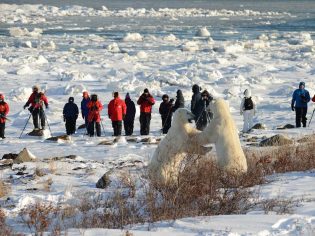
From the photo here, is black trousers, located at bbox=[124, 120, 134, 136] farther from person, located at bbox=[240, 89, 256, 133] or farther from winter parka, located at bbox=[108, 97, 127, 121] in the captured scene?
person, located at bbox=[240, 89, 256, 133]

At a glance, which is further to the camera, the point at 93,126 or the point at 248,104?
the point at 93,126

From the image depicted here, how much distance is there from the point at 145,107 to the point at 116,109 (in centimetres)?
89

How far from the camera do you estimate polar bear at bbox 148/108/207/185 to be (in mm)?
7285

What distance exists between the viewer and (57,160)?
11.8m

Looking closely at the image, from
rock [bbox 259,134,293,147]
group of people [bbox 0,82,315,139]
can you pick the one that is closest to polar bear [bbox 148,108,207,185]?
rock [bbox 259,134,293,147]

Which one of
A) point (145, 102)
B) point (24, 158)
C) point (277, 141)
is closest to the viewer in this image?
point (24, 158)

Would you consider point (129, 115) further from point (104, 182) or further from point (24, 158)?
point (104, 182)

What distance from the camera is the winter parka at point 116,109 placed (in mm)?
16016

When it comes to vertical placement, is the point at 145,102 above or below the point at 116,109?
above

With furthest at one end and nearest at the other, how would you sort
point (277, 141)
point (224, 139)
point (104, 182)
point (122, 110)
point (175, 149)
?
point (122, 110)
point (277, 141)
point (104, 182)
point (224, 139)
point (175, 149)

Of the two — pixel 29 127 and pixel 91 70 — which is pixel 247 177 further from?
pixel 91 70

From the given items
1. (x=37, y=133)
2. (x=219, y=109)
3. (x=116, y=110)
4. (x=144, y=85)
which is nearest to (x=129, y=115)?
(x=116, y=110)

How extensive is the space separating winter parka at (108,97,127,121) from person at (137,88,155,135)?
52 centimetres

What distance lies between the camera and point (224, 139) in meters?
7.54
